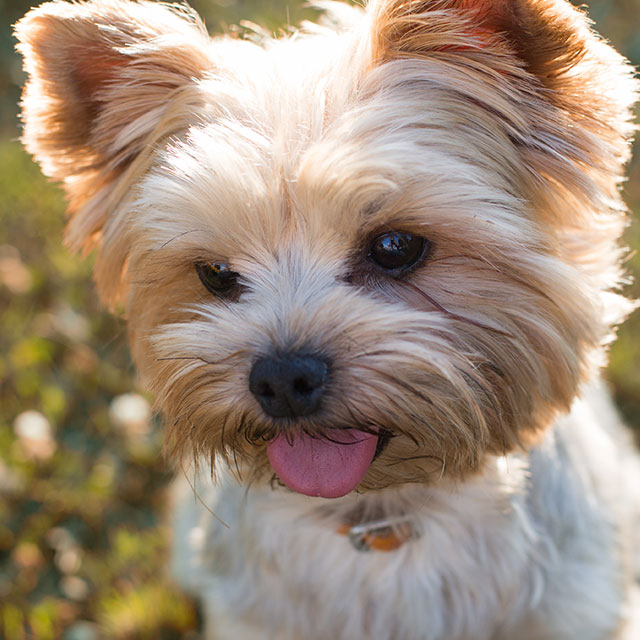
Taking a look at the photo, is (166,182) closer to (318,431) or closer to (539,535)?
(318,431)

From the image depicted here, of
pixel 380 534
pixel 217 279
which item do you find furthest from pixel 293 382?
pixel 380 534

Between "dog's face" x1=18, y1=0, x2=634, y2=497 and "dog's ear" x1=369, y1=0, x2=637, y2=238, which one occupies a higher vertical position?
"dog's ear" x1=369, y1=0, x2=637, y2=238

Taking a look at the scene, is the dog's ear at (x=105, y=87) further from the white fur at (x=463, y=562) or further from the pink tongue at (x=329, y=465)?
the white fur at (x=463, y=562)

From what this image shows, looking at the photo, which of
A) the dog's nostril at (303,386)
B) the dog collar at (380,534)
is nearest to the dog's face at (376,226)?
the dog's nostril at (303,386)

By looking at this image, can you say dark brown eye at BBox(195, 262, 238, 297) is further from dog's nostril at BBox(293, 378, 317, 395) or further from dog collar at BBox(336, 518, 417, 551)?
dog collar at BBox(336, 518, 417, 551)

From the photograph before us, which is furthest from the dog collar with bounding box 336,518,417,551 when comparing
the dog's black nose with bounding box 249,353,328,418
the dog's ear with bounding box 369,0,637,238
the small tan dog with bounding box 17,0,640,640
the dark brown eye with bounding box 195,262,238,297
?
the dog's ear with bounding box 369,0,637,238

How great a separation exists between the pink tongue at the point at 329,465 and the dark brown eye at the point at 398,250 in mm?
363

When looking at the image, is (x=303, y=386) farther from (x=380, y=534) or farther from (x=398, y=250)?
(x=380, y=534)

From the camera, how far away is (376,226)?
59.7 inches

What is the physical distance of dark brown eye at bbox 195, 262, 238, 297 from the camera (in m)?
1.74

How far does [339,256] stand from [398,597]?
96 cm

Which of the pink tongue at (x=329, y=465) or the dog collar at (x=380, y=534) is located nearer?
the pink tongue at (x=329, y=465)

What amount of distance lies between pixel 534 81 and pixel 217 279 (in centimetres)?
80

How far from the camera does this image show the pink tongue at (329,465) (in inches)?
64.8
